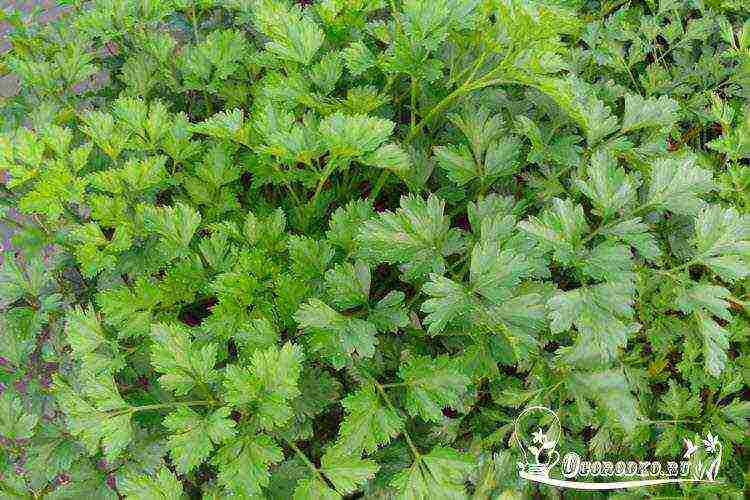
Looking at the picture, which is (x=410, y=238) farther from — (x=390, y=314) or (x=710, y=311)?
(x=710, y=311)

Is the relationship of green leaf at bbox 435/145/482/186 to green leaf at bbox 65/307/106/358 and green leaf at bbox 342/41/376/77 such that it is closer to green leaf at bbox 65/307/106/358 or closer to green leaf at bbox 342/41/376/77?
green leaf at bbox 342/41/376/77

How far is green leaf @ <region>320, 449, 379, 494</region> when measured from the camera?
1022 mm

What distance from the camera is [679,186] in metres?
1.14

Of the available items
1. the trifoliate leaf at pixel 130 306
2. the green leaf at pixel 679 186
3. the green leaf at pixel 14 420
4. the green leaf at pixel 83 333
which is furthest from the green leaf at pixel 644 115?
the green leaf at pixel 14 420

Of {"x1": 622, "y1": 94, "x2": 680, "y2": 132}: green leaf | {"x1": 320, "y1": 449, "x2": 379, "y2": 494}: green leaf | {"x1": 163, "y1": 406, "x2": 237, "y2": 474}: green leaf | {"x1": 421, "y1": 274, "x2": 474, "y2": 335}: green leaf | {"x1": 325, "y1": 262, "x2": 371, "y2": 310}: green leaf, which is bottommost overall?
{"x1": 320, "y1": 449, "x2": 379, "y2": 494}: green leaf

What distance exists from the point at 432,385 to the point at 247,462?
0.33 m

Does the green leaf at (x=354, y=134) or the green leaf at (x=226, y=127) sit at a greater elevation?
the green leaf at (x=354, y=134)

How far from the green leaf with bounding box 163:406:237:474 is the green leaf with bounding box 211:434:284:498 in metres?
Answer: 0.03

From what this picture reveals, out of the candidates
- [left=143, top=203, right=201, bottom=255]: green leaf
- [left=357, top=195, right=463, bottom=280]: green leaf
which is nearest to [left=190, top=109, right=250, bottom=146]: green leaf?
[left=143, top=203, right=201, bottom=255]: green leaf

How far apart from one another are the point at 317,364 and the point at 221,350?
19cm

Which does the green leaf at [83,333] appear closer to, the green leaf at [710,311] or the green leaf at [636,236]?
the green leaf at [636,236]

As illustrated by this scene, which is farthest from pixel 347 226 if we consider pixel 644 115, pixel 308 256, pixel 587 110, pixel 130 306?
pixel 644 115

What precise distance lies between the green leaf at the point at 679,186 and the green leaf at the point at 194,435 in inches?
33.4

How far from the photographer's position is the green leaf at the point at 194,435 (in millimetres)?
975
